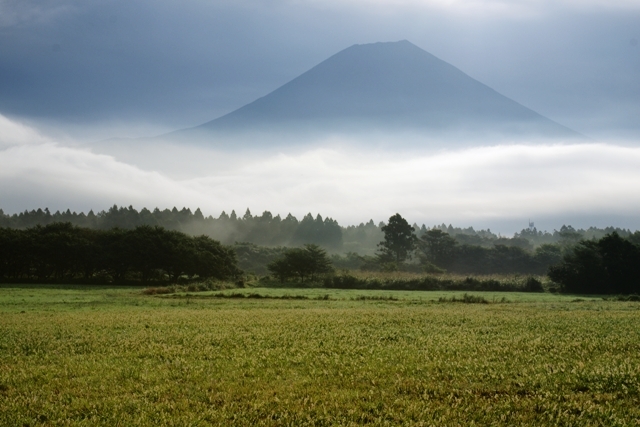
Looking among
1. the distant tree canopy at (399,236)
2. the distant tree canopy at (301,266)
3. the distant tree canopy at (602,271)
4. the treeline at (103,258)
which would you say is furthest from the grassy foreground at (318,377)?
the distant tree canopy at (399,236)

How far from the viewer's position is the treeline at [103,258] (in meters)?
92.4

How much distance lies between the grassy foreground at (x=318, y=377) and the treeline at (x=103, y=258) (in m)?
75.0

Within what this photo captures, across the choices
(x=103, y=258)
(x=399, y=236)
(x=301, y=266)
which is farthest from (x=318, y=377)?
(x=399, y=236)

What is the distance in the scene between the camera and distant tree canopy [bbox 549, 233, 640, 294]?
82.9 m

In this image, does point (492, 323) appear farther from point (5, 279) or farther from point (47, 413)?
point (5, 279)

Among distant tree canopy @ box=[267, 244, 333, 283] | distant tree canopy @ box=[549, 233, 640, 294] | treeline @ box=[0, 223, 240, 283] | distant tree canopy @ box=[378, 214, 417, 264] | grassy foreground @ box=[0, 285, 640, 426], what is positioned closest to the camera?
grassy foreground @ box=[0, 285, 640, 426]

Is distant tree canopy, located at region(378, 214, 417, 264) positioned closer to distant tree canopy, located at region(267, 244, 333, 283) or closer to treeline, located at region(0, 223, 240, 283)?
distant tree canopy, located at region(267, 244, 333, 283)

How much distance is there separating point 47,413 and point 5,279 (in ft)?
309

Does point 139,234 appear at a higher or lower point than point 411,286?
higher

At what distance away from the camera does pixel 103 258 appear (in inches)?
3725

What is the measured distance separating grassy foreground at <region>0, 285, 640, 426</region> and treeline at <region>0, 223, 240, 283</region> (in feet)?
246

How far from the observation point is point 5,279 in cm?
8788

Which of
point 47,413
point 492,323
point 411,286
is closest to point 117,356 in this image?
point 47,413

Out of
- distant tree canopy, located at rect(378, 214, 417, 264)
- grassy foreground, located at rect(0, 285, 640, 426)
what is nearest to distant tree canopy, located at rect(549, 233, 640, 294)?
grassy foreground, located at rect(0, 285, 640, 426)
